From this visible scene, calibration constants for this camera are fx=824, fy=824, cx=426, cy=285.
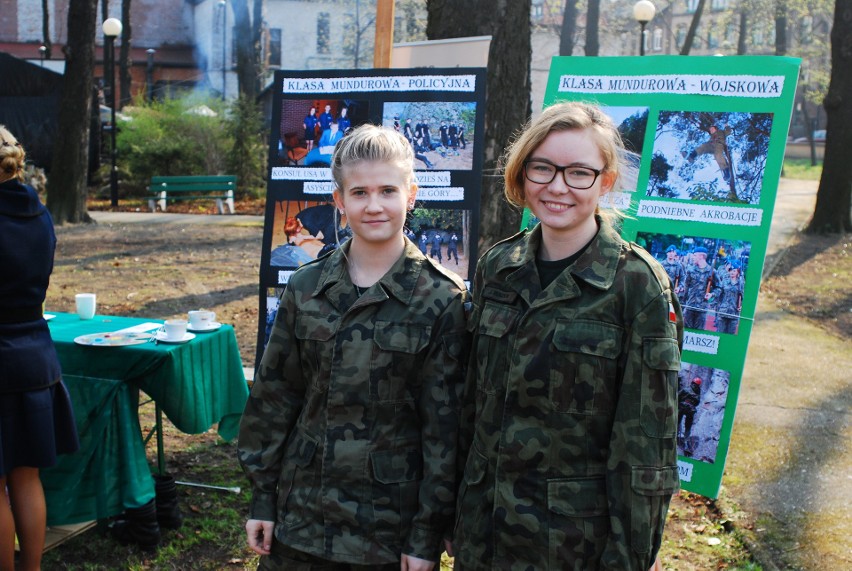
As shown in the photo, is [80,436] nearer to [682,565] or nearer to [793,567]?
[682,565]

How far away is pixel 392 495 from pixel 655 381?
80cm

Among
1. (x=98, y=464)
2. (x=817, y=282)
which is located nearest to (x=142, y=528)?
(x=98, y=464)

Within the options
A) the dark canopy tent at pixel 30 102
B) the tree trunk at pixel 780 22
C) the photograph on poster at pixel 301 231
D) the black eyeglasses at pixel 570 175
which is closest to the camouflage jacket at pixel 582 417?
the black eyeglasses at pixel 570 175

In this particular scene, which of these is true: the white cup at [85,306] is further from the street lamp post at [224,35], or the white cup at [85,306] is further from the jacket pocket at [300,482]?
the street lamp post at [224,35]

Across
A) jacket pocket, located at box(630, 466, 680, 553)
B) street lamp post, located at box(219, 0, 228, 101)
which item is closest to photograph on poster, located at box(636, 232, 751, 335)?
jacket pocket, located at box(630, 466, 680, 553)

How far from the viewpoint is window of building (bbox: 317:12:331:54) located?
4697 cm

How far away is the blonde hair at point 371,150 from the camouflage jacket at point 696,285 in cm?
173

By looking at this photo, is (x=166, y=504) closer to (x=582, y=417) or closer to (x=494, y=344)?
(x=494, y=344)

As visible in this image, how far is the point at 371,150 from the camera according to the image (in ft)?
7.61

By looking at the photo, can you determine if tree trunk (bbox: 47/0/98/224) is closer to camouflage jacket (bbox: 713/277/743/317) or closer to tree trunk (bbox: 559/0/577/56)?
camouflage jacket (bbox: 713/277/743/317)

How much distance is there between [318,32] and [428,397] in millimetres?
47684

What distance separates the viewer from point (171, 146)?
20797 millimetres

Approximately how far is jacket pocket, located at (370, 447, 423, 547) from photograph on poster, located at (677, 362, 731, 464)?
5.67 ft

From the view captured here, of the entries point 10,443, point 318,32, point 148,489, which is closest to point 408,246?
point 10,443
